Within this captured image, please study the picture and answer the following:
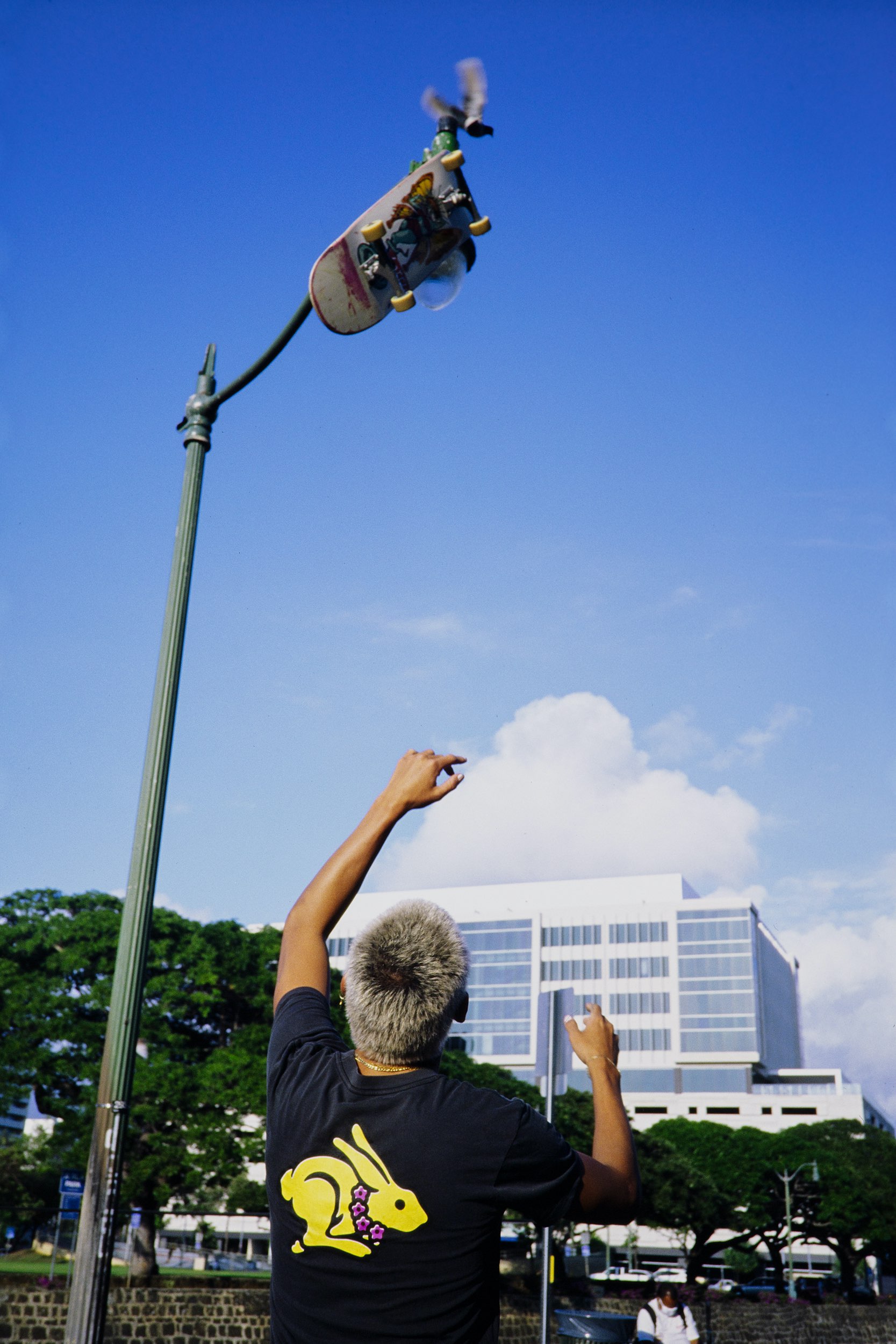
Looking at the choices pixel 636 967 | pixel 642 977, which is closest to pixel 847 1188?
pixel 642 977

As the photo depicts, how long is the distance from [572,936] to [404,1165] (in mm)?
102190

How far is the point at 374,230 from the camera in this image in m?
5.58

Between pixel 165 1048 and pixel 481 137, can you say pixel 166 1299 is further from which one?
pixel 481 137

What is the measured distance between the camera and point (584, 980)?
98.5m

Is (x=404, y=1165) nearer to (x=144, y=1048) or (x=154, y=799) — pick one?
(x=154, y=799)

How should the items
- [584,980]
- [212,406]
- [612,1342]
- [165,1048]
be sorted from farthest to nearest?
[584,980] < [165,1048] < [612,1342] < [212,406]

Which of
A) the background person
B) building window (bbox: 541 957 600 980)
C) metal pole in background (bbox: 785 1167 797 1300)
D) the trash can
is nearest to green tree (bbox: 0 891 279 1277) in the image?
the background person

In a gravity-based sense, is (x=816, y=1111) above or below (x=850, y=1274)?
above

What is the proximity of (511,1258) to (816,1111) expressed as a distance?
63.1 meters

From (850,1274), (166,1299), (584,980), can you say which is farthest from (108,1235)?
(584,980)

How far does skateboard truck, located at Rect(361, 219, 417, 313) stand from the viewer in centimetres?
571

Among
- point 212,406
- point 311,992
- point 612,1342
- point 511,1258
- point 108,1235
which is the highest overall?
point 212,406

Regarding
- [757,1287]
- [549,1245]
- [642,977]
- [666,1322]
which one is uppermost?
[642,977]

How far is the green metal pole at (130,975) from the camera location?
5.50 meters
